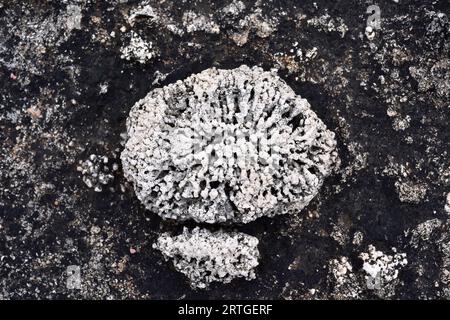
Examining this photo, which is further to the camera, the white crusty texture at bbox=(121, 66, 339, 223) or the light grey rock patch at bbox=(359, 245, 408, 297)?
the light grey rock patch at bbox=(359, 245, 408, 297)

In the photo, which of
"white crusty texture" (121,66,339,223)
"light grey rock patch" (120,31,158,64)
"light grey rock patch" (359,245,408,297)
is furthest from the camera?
"light grey rock patch" (120,31,158,64)

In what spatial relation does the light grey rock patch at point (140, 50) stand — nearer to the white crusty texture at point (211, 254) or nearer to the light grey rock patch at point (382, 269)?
the white crusty texture at point (211, 254)

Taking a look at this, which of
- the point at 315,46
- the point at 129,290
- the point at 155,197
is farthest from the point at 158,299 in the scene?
the point at 315,46

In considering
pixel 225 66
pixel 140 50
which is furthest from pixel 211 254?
pixel 140 50

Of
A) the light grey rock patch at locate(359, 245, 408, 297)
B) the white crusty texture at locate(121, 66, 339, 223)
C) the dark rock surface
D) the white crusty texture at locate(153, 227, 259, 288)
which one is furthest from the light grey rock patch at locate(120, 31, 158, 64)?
the light grey rock patch at locate(359, 245, 408, 297)

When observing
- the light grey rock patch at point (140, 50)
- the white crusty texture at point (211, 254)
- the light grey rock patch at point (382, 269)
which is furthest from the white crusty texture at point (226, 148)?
the light grey rock patch at point (382, 269)

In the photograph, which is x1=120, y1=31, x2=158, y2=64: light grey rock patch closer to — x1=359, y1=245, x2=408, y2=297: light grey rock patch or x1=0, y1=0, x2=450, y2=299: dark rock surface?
x1=0, y1=0, x2=450, y2=299: dark rock surface

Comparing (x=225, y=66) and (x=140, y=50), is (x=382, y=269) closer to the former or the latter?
(x=225, y=66)
